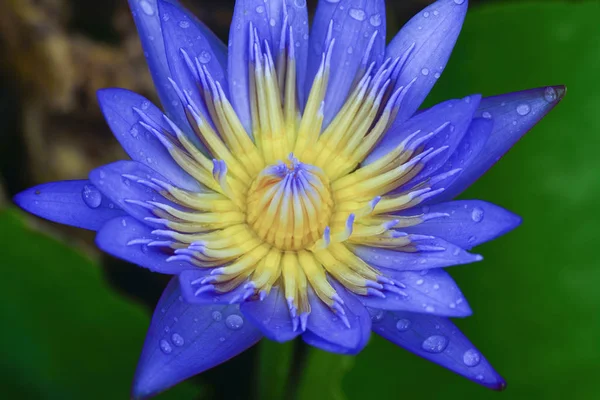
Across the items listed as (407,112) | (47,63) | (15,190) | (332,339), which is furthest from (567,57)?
(15,190)

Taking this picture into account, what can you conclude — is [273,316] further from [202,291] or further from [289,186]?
[289,186]

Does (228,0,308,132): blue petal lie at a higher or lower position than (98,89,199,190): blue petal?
higher

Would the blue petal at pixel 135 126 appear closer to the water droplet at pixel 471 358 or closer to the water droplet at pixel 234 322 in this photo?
the water droplet at pixel 234 322

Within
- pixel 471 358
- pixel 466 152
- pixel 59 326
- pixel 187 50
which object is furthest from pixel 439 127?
pixel 59 326

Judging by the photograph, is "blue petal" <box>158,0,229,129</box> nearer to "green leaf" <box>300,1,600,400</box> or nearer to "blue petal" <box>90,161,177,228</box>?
"blue petal" <box>90,161,177,228</box>

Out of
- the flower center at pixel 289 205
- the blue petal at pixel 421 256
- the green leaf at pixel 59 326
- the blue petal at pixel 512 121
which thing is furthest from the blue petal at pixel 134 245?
the green leaf at pixel 59 326

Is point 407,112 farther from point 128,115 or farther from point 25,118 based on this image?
point 25,118

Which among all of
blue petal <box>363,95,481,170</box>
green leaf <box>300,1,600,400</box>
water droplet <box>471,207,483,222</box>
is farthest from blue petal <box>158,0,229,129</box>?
green leaf <box>300,1,600,400</box>
